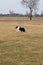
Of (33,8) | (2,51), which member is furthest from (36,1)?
(2,51)

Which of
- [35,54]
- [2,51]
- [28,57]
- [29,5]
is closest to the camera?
[28,57]

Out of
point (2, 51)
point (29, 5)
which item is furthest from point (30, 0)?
point (2, 51)

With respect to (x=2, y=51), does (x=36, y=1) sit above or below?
below

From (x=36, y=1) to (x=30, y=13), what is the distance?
485 centimetres

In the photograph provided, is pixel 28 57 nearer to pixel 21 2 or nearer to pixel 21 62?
pixel 21 62

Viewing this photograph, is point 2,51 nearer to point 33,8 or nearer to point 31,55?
point 31,55

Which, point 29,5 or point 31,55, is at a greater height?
point 31,55

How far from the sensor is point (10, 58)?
10.2 meters

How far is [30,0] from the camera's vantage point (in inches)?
3051

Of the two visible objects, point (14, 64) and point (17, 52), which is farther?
point (17, 52)

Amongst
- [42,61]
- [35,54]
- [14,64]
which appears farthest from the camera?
[35,54]

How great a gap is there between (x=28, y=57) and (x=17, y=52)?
1288mm

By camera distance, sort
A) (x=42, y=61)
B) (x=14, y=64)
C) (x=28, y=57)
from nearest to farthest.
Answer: (x=14, y=64), (x=42, y=61), (x=28, y=57)

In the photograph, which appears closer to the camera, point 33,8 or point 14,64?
point 14,64
